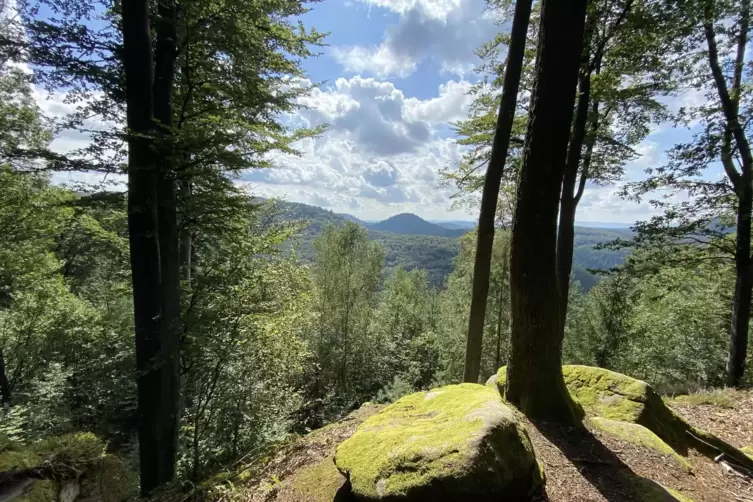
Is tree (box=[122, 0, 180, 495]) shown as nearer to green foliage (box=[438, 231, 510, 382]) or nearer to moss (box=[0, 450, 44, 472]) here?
moss (box=[0, 450, 44, 472])

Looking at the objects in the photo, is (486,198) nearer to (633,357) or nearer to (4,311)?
(633,357)

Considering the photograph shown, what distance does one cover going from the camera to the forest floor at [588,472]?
2.40 meters

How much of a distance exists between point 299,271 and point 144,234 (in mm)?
7941

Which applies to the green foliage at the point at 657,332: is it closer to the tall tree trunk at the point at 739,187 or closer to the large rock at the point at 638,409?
the tall tree trunk at the point at 739,187

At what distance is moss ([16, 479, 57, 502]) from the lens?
352 centimetres

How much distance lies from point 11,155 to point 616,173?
11321 millimetres

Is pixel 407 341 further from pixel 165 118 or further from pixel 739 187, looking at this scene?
pixel 165 118

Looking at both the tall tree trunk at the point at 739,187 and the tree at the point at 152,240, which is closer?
the tree at the point at 152,240

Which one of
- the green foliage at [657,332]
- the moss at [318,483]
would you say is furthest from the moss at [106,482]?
the green foliage at [657,332]

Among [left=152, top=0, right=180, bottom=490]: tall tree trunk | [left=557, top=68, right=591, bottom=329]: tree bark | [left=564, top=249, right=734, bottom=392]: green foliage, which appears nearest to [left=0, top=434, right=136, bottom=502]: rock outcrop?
[left=152, top=0, right=180, bottom=490]: tall tree trunk

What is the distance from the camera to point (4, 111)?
10.0 meters

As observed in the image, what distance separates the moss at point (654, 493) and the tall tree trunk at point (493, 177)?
3.26 metres

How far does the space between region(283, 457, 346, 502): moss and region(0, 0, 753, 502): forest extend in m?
0.02

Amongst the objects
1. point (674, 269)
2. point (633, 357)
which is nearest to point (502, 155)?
point (674, 269)
